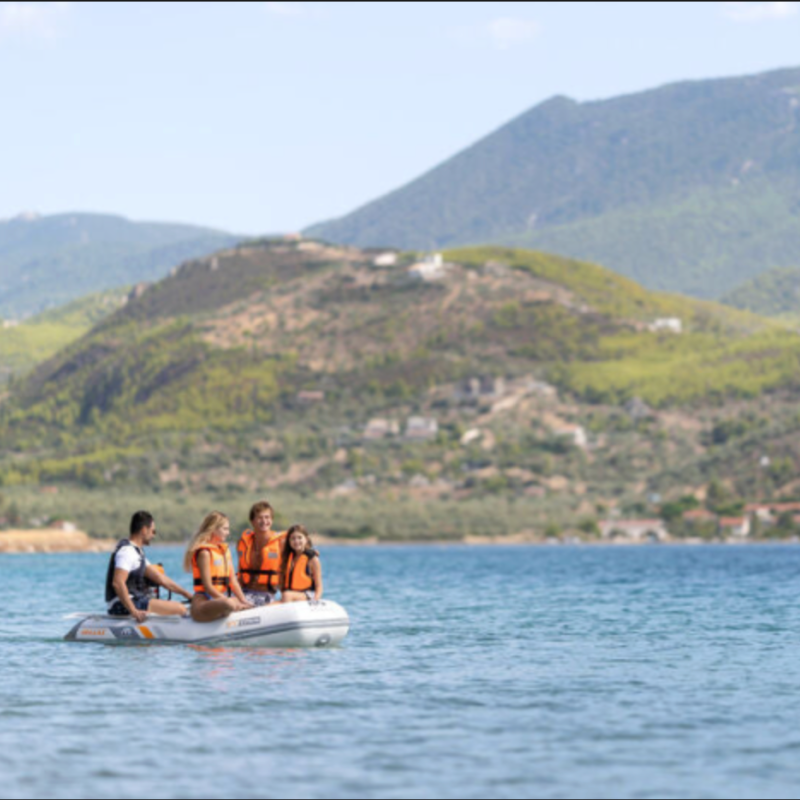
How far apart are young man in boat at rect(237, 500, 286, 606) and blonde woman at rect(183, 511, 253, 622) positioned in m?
0.59

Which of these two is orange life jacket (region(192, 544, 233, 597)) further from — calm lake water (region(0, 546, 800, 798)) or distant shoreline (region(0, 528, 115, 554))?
distant shoreline (region(0, 528, 115, 554))

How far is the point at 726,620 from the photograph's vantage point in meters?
51.5

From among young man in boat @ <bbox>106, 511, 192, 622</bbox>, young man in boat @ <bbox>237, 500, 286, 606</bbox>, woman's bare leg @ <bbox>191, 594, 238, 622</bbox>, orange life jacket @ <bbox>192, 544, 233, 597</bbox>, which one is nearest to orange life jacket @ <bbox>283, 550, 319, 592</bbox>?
young man in boat @ <bbox>237, 500, 286, 606</bbox>

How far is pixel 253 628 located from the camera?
34938 mm

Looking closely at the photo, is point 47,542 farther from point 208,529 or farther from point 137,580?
point 208,529

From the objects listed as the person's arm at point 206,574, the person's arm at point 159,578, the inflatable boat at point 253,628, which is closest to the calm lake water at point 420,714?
the inflatable boat at point 253,628

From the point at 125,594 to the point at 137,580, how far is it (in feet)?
1.40

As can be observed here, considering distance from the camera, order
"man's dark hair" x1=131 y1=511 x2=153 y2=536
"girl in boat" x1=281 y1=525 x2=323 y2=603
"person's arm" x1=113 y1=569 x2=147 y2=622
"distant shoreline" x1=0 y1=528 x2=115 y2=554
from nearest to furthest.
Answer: "man's dark hair" x1=131 y1=511 x2=153 y2=536, "person's arm" x1=113 y1=569 x2=147 y2=622, "girl in boat" x1=281 y1=525 x2=323 y2=603, "distant shoreline" x1=0 y1=528 x2=115 y2=554

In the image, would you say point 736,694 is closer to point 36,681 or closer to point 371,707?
point 371,707

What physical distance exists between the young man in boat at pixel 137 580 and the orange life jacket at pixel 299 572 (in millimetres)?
2145

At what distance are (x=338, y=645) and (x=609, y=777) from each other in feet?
58.7

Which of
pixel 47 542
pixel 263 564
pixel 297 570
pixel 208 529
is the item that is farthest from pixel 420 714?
pixel 47 542

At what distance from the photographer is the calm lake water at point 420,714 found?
813 inches

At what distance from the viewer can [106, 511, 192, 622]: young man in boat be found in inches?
1287
